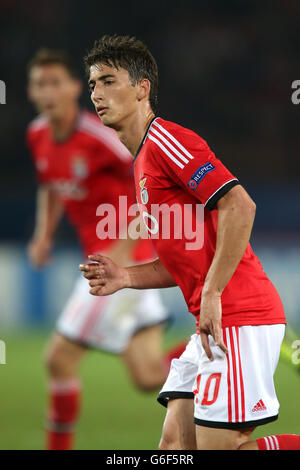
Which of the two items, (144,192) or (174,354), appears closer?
(144,192)

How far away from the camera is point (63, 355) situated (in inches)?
182

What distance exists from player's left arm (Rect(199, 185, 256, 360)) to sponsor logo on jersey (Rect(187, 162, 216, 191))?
0.31 ft

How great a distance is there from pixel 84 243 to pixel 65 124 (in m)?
0.78

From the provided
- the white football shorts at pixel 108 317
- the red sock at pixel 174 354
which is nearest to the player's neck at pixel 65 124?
the white football shorts at pixel 108 317

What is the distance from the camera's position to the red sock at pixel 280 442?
107 inches

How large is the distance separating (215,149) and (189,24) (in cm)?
255

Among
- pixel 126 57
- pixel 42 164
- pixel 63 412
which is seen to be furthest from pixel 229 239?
pixel 42 164

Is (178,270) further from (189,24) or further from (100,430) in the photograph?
(189,24)

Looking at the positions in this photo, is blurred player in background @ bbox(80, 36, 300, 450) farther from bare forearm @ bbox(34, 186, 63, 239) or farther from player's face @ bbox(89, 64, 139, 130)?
bare forearm @ bbox(34, 186, 63, 239)

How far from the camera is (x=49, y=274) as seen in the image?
10133 mm

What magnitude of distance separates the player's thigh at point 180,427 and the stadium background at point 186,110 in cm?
543

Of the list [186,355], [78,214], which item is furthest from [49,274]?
[186,355]

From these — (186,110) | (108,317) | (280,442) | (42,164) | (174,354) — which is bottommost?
(280,442)

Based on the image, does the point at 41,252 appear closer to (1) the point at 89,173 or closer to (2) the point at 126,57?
(1) the point at 89,173
